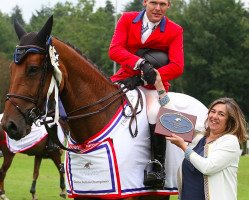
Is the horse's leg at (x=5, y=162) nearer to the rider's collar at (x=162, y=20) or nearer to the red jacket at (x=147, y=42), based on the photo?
the red jacket at (x=147, y=42)

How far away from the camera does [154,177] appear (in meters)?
6.12

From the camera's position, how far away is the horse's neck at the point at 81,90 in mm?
5766

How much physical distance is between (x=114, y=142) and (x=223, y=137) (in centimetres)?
108

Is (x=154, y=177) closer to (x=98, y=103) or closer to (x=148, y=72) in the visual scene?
(x=98, y=103)

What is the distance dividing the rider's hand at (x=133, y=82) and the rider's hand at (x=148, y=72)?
0.17 meters

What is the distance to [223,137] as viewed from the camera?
547cm

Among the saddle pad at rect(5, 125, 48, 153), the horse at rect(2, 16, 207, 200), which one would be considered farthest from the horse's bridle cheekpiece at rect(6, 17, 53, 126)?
the saddle pad at rect(5, 125, 48, 153)

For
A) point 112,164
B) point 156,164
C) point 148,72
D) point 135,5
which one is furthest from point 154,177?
point 135,5

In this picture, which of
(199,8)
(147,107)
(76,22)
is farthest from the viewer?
(76,22)

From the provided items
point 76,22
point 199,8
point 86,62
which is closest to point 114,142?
point 86,62

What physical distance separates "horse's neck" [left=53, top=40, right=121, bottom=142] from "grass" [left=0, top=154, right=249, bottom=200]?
751cm

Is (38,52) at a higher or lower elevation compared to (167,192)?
higher

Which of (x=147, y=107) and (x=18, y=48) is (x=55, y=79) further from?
(x=147, y=107)

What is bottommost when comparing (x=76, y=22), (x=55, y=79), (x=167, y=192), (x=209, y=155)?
(x=167, y=192)
